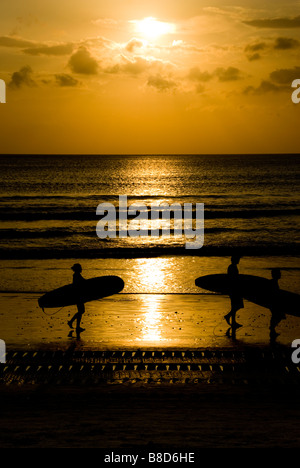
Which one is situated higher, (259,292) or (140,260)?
(259,292)

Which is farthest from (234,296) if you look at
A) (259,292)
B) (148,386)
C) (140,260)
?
(140,260)

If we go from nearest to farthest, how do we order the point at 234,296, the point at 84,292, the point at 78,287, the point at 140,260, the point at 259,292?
the point at 78,287 → the point at 234,296 → the point at 84,292 → the point at 259,292 → the point at 140,260

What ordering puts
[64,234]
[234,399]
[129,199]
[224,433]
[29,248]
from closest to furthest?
[224,433], [234,399], [29,248], [64,234], [129,199]

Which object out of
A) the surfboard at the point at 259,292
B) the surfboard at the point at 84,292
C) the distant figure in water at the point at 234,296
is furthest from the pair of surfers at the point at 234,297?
the surfboard at the point at 84,292

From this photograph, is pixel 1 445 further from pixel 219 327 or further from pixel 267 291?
pixel 267 291

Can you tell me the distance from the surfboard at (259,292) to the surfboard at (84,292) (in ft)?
9.64

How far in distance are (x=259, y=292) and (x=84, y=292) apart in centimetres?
506

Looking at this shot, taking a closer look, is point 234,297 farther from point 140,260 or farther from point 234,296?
point 140,260

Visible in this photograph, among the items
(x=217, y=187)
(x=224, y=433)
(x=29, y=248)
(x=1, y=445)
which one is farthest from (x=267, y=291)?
(x=217, y=187)

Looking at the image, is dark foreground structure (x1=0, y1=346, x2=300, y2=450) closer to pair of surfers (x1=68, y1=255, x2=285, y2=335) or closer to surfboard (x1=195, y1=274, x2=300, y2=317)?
pair of surfers (x1=68, y1=255, x2=285, y2=335)

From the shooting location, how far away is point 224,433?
322 inches

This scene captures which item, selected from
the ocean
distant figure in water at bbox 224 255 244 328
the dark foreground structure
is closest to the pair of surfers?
distant figure in water at bbox 224 255 244 328

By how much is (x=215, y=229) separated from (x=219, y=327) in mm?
29310

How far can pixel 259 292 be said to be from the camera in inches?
617
